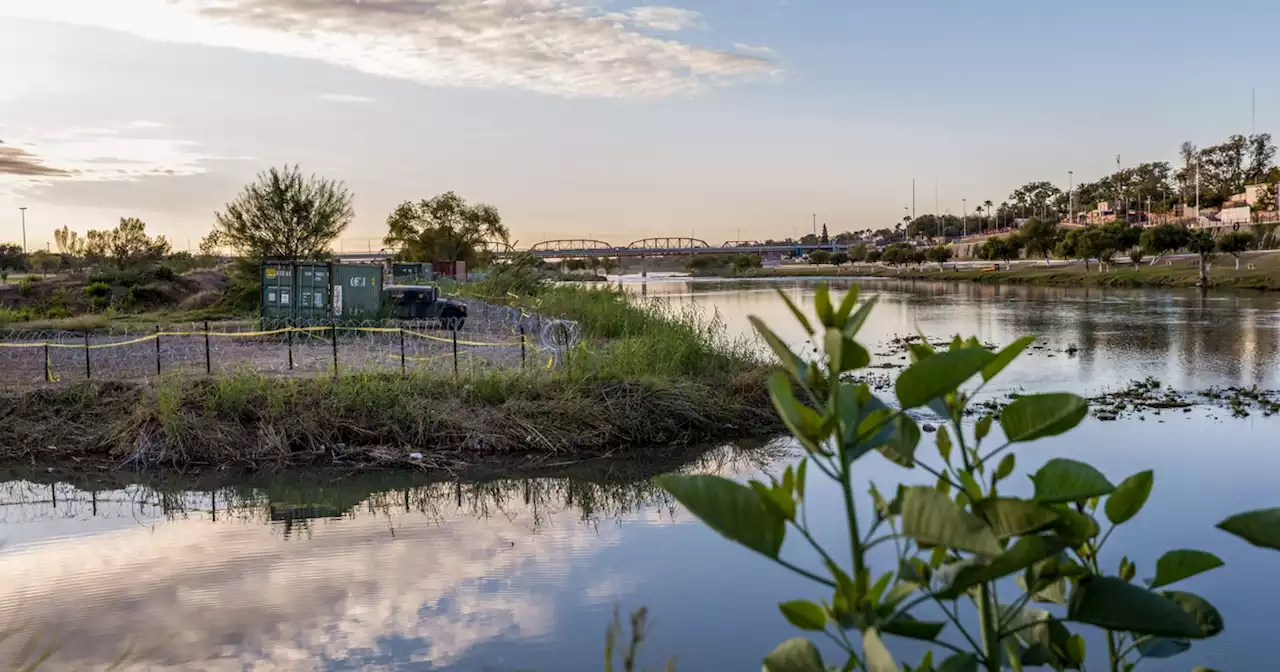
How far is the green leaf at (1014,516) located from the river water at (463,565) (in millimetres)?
5139

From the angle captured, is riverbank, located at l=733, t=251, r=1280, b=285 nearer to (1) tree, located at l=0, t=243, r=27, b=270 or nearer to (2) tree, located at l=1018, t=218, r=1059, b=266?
(2) tree, located at l=1018, t=218, r=1059, b=266

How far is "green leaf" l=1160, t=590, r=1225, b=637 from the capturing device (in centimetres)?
147

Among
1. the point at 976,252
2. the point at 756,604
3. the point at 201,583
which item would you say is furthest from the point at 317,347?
the point at 976,252

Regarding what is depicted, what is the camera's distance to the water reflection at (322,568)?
6703 mm

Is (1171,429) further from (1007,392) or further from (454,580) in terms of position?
(454,580)

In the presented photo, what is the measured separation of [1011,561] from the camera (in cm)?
128

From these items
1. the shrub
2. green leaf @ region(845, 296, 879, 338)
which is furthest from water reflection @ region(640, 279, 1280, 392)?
the shrub

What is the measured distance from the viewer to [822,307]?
1.21 m

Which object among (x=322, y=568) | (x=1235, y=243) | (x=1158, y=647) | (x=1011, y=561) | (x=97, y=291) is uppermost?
(x=1235, y=243)

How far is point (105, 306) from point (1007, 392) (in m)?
30.1

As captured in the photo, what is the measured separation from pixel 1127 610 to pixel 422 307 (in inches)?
902

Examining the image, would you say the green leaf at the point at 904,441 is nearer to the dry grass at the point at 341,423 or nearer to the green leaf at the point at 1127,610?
the green leaf at the point at 1127,610

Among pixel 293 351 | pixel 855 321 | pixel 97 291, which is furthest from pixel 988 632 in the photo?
pixel 97 291

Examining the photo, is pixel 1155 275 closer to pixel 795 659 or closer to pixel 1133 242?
pixel 1133 242
